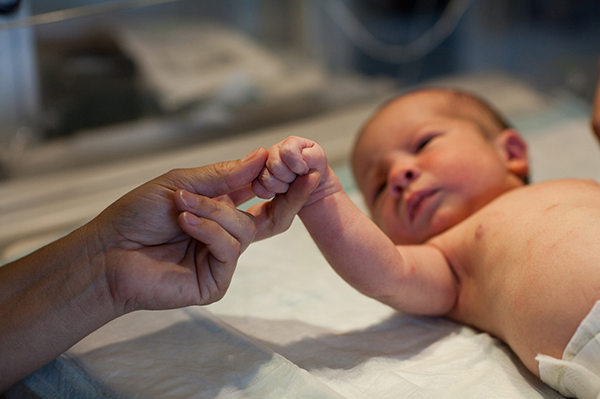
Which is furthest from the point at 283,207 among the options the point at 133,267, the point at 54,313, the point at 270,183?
the point at 54,313

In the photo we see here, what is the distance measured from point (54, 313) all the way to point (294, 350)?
12.3 inches

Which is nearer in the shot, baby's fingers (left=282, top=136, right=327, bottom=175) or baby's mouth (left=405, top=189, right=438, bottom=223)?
baby's fingers (left=282, top=136, right=327, bottom=175)

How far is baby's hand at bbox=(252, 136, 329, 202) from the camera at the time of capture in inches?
26.4

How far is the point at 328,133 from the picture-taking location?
5.41 ft

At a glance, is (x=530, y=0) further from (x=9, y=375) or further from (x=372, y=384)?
(x=9, y=375)

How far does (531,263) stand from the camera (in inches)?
29.5

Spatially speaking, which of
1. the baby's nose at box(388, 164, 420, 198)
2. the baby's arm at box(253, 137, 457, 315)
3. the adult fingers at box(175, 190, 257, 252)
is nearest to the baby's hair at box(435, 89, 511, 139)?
the baby's nose at box(388, 164, 420, 198)

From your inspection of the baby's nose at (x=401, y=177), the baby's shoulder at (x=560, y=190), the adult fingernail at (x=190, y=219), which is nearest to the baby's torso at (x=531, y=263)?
the baby's shoulder at (x=560, y=190)

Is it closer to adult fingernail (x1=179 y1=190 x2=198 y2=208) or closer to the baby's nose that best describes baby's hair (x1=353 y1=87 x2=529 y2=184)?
the baby's nose

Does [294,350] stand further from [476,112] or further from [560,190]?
[476,112]

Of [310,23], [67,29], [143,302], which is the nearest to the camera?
[143,302]

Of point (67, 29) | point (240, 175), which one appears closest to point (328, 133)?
point (67, 29)

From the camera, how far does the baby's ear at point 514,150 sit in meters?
1.09

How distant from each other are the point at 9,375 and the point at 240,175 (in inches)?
14.5
